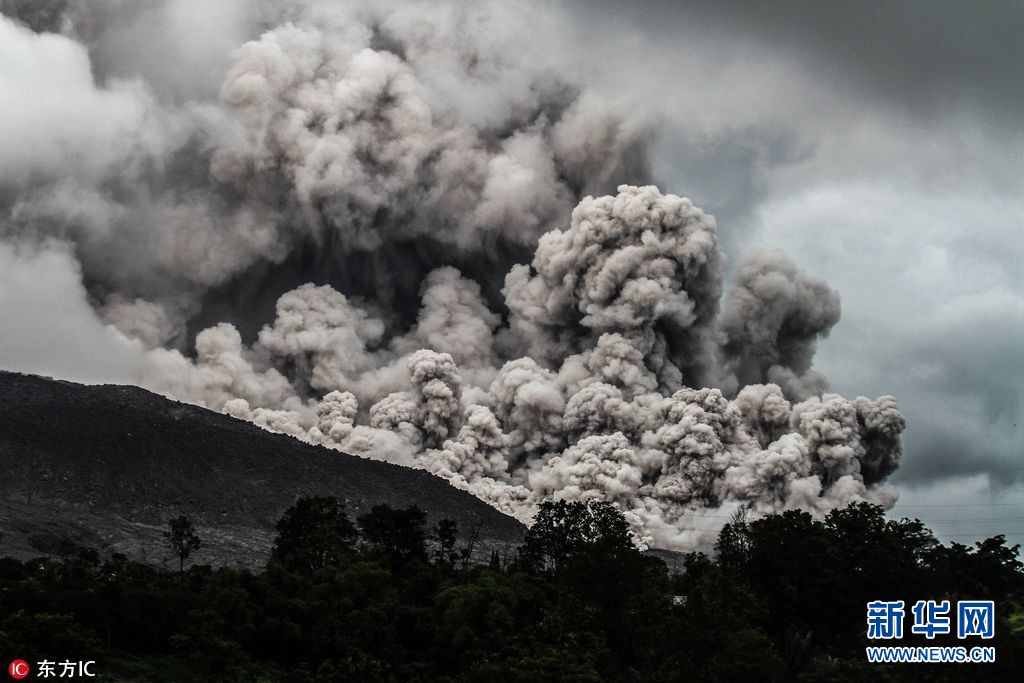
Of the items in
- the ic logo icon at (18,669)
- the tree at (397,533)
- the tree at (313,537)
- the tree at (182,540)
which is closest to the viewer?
the ic logo icon at (18,669)

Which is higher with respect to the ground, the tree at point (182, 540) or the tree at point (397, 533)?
the tree at point (397, 533)

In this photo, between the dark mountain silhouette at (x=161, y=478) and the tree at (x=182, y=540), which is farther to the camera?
the dark mountain silhouette at (x=161, y=478)

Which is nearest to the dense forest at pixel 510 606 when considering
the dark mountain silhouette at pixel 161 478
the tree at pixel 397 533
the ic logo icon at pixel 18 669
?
the tree at pixel 397 533

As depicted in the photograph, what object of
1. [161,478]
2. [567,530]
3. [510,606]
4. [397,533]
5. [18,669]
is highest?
[161,478]

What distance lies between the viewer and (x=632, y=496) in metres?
110

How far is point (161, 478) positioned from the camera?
324 ft

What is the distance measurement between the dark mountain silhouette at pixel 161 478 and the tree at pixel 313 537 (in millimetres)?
5308

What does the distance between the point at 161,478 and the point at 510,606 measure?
43.4 meters

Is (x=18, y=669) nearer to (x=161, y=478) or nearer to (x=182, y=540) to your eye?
(x=182, y=540)

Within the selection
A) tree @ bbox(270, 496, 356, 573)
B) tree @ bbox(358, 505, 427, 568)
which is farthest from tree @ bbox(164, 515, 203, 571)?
tree @ bbox(358, 505, 427, 568)

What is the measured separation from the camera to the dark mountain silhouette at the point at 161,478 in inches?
3428

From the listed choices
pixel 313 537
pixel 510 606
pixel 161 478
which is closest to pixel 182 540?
pixel 313 537

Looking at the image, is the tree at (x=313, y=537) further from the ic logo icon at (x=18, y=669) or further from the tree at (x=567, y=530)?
the ic logo icon at (x=18, y=669)

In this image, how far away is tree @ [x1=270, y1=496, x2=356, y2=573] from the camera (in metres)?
A: 71.5
